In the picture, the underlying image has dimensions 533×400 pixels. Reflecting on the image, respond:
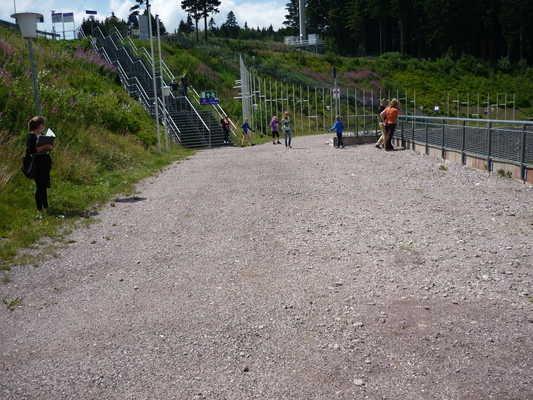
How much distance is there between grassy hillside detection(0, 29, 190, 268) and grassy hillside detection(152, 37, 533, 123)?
22267 millimetres

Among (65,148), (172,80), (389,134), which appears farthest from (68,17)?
(65,148)

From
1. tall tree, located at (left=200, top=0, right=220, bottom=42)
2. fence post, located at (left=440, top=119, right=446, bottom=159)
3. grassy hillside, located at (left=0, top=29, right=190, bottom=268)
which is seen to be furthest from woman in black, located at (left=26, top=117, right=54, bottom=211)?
tall tree, located at (left=200, top=0, right=220, bottom=42)

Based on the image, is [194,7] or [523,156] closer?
[523,156]

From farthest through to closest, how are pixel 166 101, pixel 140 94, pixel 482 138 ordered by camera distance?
pixel 140 94 → pixel 166 101 → pixel 482 138

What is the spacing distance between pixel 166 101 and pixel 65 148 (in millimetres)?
22636

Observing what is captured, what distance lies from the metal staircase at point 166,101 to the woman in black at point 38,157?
18235mm

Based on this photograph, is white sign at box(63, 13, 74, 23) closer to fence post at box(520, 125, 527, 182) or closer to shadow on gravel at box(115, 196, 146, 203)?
shadow on gravel at box(115, 196, 146, 203)

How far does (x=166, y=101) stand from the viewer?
120 ft

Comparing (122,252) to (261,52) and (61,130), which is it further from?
(261,52)

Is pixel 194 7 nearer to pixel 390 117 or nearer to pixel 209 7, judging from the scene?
pixel 209 7

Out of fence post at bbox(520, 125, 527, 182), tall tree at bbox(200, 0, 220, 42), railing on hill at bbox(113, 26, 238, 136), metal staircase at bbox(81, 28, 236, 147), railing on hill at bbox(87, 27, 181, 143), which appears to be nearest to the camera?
fence post at bbox(520, 125, 527, 182)

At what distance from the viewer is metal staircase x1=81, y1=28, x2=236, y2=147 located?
3259 cm

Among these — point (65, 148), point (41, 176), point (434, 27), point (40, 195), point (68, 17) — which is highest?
point (434, 27)

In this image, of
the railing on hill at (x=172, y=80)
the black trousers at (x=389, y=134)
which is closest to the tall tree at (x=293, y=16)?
the railing on hill at (x=172, y=80)
